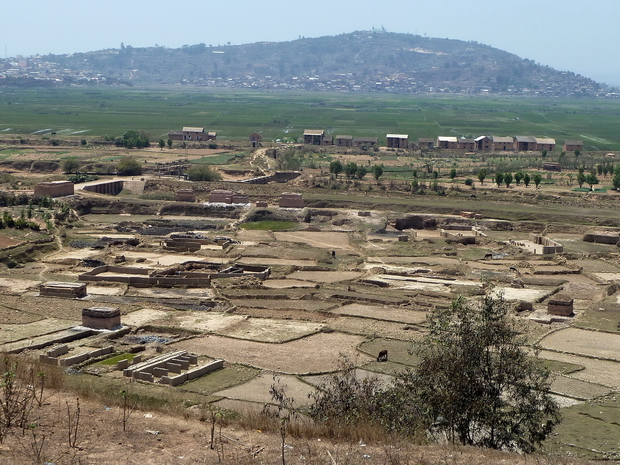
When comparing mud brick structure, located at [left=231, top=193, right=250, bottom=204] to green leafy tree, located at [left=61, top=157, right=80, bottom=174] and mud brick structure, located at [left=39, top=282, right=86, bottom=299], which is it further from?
mud brick structure, located at [left=39, top=282, right=86, bottom=299]

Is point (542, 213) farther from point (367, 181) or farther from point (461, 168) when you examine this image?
point (461, 168)

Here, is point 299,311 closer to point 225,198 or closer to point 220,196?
point 225,198

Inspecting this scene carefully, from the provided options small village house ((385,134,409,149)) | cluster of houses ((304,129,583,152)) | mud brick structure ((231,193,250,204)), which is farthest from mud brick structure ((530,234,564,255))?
small village house ((385,134,409,149))

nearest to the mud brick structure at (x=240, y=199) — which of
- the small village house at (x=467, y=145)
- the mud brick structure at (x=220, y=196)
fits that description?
the mud brick structure at (x=220, y=196)

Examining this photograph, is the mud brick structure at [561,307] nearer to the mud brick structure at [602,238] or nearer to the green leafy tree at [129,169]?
the mud brick structure at [602,238]

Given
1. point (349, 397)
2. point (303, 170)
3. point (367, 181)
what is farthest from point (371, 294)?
point (303, 170)

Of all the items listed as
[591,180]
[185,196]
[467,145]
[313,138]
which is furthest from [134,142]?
[591,180]

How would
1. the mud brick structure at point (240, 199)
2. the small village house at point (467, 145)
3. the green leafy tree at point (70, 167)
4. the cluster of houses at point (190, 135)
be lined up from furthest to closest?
the cluster of houses at point (190, 135) → the small village house at point (467, 145) → the green leafy tree at point (70, 167) → the mud brick structure at point (240, 199)
